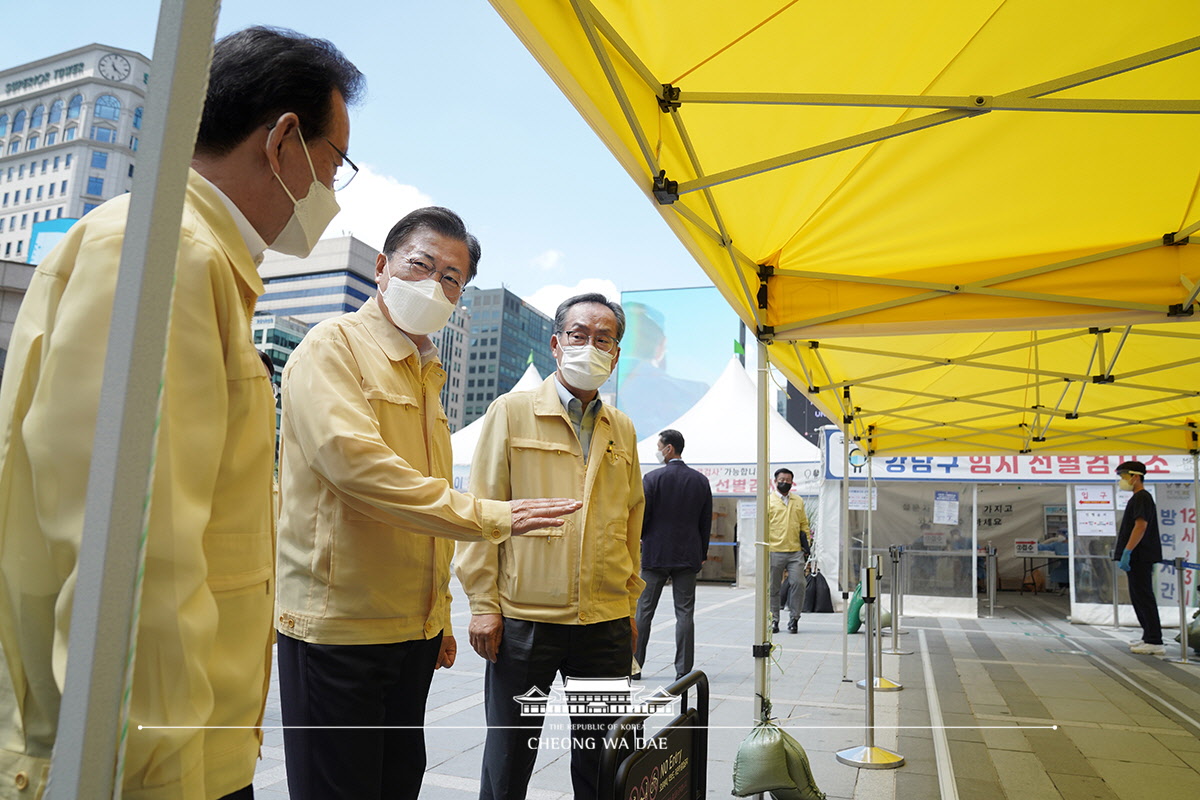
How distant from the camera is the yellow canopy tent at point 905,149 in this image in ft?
7.82

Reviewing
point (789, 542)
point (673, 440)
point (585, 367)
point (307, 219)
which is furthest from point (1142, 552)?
point (307, 219)

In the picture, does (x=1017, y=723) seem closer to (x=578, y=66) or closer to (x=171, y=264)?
(x=578, y=66)

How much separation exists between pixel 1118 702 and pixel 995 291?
15.2 ft

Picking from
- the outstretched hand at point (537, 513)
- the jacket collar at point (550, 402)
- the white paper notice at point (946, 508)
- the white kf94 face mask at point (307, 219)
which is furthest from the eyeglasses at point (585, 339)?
the white paper notice at point (946, 508)

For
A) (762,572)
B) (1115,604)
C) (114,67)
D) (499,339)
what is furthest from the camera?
(499,339)

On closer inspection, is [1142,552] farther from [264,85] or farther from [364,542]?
[264,85]

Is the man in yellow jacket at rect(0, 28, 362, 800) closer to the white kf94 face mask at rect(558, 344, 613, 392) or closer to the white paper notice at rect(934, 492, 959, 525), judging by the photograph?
the white kf94 face mask at rect(558, 344, 613, 392)

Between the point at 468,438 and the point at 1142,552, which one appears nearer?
the point at 1142,552

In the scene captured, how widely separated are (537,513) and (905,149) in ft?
8.19

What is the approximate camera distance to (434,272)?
2109mm

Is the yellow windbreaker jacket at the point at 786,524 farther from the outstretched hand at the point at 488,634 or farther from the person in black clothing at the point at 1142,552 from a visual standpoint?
the outstretched hand at the point at 488,634

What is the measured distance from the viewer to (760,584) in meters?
3.91

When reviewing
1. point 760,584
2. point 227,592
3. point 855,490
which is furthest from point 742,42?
point 855,490

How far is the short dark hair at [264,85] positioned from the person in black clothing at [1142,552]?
10.4 m
